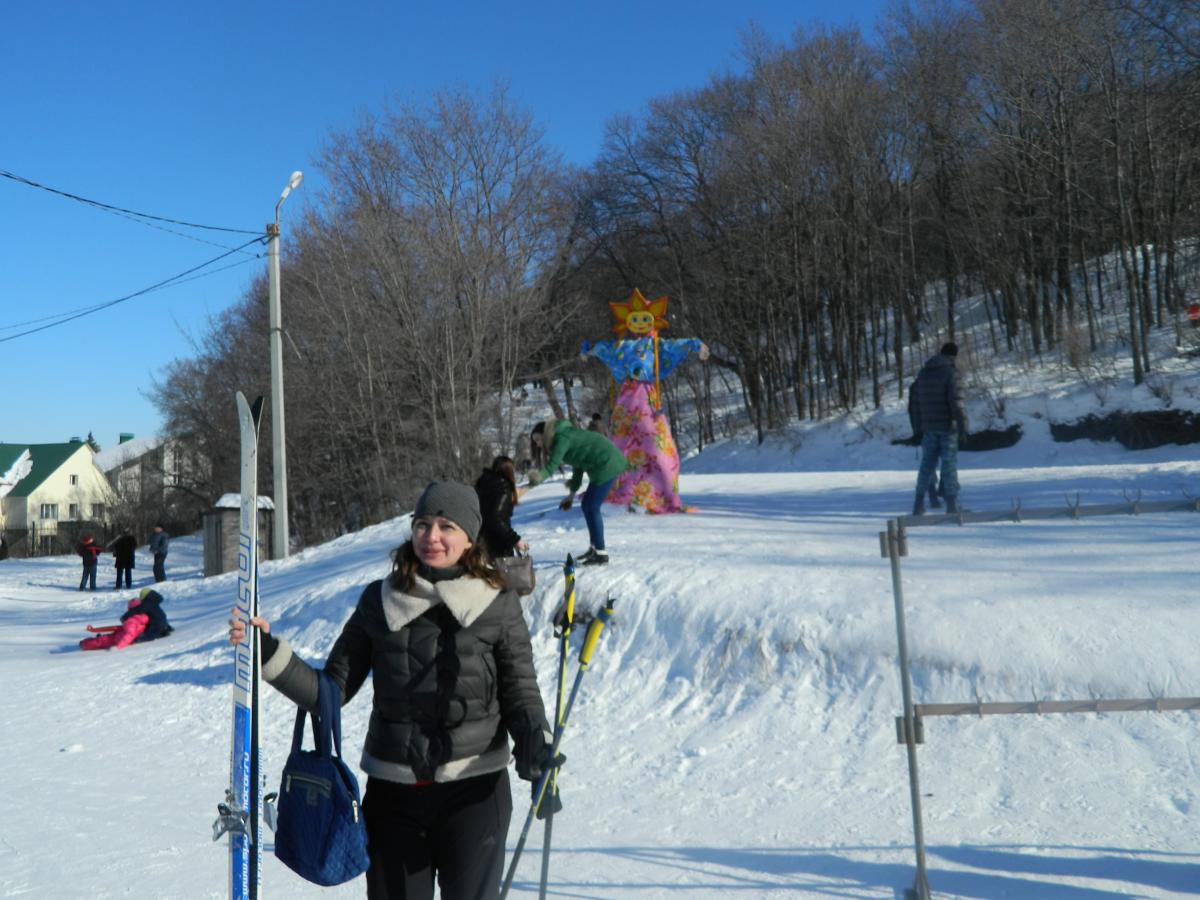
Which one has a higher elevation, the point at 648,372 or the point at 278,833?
the point at 648,372

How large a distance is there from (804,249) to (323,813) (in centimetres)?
2803

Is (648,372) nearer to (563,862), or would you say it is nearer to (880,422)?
(563,862)

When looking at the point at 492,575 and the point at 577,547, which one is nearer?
the point at 492,575

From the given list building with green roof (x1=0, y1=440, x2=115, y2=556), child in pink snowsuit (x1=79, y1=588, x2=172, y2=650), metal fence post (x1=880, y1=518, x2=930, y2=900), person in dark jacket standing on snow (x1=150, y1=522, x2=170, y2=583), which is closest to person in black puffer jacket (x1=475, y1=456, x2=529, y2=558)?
metal fence post (x1=880, y1=518, x2=930, y2=900)

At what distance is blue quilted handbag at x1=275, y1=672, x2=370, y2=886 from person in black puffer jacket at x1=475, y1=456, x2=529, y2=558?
225 inches

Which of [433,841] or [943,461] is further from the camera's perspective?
[943,461]

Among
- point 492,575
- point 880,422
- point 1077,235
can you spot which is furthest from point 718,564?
point 1077,235

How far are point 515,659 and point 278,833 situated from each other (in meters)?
0.82

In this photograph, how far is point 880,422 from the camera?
2342 cm

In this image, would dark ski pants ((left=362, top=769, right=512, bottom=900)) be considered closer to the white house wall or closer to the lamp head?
the lamp head

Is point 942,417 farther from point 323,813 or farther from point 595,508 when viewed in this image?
point 323,813

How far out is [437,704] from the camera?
292 cm

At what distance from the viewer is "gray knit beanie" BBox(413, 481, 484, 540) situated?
309 cm

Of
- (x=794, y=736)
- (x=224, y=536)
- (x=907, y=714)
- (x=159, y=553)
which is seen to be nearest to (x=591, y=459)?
(x=794, y=736)
